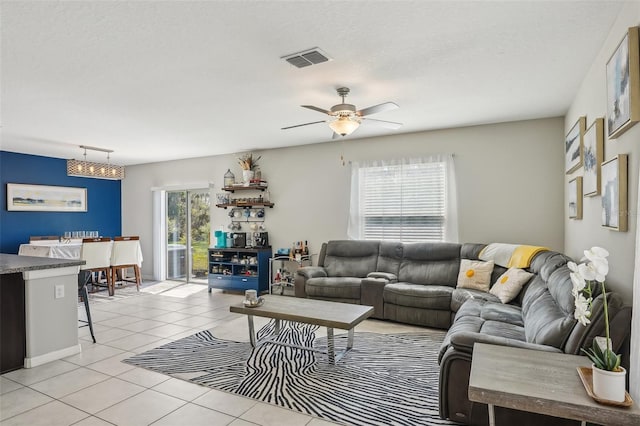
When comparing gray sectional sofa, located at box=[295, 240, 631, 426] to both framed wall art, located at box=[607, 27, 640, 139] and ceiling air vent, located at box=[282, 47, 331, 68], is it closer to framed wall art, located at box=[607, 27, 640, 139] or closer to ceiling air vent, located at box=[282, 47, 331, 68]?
framed wall art, located at box=[607, 27, 640, 139]

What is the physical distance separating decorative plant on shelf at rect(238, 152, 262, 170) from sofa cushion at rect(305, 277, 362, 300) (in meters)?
2.63

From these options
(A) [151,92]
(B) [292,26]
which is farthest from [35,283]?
(B) [292,26]

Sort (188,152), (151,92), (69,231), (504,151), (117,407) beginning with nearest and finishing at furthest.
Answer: (117,407)
(151,92)
(504,151)
(188,152)
(69,231)

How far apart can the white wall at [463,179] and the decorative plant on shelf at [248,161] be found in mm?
181

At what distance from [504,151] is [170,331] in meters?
4.73

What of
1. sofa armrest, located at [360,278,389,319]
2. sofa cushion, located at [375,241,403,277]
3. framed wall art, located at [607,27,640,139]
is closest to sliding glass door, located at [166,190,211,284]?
sofa cushion, located at [375,241,403,277]

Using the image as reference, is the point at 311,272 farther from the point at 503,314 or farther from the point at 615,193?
the point at 615,193

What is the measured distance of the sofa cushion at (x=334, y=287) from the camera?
4.86m

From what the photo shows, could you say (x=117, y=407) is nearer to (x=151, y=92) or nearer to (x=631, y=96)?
(x=151, y=92)

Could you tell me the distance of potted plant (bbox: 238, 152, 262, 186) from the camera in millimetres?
6621

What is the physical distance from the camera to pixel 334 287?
4.93 m

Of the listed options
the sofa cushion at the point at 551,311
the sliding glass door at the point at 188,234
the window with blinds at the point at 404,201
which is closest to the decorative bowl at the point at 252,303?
the sofa cushion at the point at 551,311

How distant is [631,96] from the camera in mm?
1918

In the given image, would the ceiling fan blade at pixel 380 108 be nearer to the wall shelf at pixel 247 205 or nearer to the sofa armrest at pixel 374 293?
the sofa armrest at pixel 374 293
